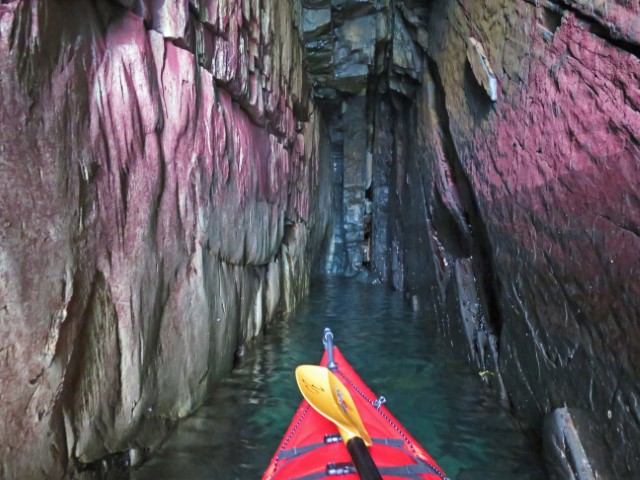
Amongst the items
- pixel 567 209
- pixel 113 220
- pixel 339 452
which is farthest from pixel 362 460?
pixel 567 209

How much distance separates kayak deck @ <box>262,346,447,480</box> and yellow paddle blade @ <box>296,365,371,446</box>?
0.11m

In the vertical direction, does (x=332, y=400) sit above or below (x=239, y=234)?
below

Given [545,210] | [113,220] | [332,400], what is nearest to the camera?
[113,220]

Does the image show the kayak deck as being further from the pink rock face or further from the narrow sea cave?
the pink rock face

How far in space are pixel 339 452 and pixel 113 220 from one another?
192cm

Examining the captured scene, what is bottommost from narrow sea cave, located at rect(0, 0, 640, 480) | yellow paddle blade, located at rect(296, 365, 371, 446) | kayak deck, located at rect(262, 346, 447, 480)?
kayak deck, located at rect(262, 346, 447, 480)

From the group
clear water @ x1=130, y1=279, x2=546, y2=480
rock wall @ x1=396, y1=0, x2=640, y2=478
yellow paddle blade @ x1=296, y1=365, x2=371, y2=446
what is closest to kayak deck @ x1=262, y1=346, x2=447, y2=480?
yellow paddle blade @ x1=296, y1=365, x2=371, y2=446

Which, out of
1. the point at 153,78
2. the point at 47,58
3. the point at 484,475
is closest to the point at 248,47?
the point at 153,78

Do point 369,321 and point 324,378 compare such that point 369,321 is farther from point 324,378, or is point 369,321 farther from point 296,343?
point 324,378

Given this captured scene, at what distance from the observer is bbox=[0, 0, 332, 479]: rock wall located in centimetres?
203

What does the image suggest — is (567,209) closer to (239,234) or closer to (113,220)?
(113,220)

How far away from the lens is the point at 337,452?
2.63 metres

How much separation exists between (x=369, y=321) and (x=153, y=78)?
6.41 m

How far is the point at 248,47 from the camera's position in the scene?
5.57m
